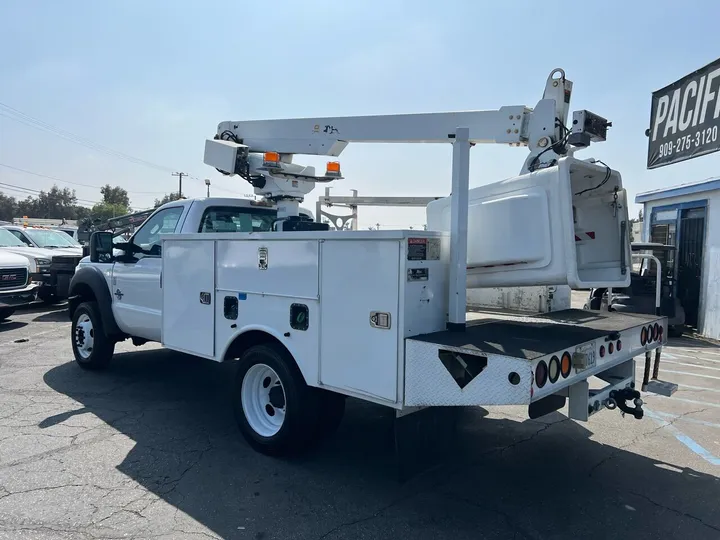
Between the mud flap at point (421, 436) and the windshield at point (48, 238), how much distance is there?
14612mm

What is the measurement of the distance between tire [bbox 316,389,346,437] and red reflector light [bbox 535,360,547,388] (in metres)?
1.69

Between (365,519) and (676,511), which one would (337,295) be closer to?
(365,519)

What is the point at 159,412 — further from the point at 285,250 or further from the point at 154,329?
the point at 285,250

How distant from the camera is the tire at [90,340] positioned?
6961 mm

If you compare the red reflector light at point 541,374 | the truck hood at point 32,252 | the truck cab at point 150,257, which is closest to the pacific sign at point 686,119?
the truck cab at point 150,257

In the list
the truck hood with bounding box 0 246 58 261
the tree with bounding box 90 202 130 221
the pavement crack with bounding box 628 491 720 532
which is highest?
the tree with bounding box 90 202 130 221

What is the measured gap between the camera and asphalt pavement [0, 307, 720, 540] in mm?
3367

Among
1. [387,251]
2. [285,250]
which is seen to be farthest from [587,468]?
[285,250]

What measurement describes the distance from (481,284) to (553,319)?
81 cm

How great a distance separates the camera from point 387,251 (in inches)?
136

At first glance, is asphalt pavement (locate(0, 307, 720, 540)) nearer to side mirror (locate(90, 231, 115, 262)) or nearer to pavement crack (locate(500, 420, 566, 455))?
pavement crack (locate(500, 420, 566, 455))

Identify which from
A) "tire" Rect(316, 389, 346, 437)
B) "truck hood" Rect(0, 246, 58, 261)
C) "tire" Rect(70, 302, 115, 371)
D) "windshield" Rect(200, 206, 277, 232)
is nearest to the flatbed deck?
"tire" Rect(316, 389, 346, 437)

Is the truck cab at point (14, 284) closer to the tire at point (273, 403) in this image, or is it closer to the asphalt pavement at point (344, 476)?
the asphalt pavement at point (344, 476)

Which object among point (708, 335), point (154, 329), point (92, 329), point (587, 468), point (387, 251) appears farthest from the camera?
point (708, 335)
